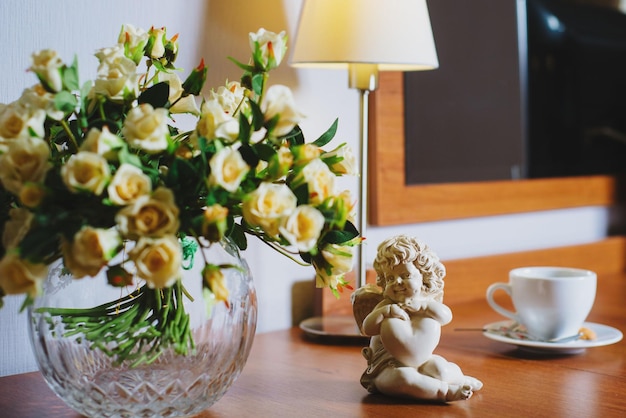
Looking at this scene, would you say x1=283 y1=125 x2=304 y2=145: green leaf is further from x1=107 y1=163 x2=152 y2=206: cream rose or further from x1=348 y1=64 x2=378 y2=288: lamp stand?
x1=348 y1=64 x2=378 y2=288: lamp stand

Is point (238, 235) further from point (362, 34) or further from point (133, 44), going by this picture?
point (362, 34)

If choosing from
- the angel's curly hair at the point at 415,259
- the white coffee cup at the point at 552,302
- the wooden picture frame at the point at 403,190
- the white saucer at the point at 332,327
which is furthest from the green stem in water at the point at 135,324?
the wooden picture frame at the point at 403,190

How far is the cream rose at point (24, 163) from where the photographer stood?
695mm

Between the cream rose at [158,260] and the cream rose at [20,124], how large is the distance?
135mm

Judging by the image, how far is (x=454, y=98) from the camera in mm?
1591

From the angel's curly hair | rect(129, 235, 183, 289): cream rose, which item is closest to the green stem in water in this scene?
rect(129, 235, 183, 289): cream rose

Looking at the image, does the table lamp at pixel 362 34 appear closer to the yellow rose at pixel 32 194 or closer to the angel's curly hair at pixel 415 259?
the angel's curly hair at pixel 415 259

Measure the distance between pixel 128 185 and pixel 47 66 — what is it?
126 millimetres

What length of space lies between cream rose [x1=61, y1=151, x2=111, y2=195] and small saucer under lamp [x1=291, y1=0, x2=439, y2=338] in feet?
1.69

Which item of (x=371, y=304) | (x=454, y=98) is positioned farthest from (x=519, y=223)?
(x=371, y=304)

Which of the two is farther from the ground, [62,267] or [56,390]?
[62,267]

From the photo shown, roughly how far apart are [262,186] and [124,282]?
0.14m

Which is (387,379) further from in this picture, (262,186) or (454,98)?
(454,98)

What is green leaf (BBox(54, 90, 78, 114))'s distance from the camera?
0.72 meters
